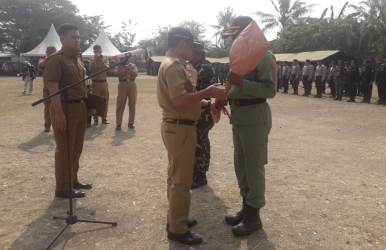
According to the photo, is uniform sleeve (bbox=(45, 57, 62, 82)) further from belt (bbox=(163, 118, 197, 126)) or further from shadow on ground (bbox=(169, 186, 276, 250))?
shadow on ground (bbox=(169, 186, 276, 250))

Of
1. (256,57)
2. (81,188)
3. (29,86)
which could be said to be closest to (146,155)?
(81,188)

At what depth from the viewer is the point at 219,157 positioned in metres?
7.17

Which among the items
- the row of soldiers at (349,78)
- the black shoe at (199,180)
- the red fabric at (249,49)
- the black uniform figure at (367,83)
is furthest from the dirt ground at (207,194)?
the black uniform figure at (367,83)

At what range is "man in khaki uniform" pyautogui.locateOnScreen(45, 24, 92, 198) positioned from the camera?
4637 millimetres

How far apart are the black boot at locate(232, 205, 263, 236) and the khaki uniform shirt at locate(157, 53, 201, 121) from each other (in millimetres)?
1100

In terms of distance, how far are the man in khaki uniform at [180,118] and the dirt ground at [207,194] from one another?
0.99 feet

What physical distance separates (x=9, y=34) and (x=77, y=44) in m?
55.0

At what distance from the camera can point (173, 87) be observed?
3.46m

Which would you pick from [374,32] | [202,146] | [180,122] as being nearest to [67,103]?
[180,122]

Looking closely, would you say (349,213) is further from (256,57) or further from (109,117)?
(109,117)

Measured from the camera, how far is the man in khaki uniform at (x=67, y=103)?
464 cm

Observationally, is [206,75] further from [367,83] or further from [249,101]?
[367,83]

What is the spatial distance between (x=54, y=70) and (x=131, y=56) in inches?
49.1

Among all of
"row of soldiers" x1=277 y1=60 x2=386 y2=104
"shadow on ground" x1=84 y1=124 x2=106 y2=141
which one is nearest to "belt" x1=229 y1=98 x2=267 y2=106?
"shadow on ground" x1=84 y1=124 x2=106 y2=141
